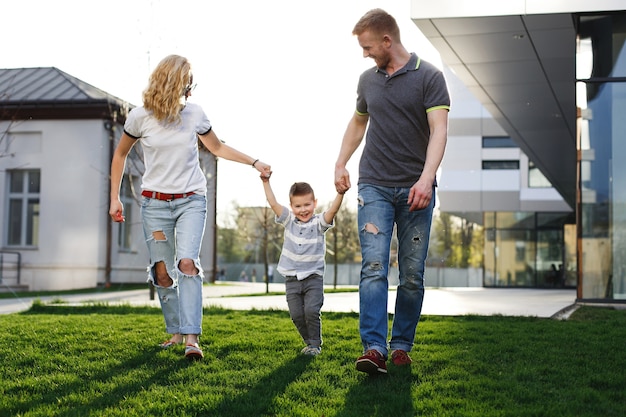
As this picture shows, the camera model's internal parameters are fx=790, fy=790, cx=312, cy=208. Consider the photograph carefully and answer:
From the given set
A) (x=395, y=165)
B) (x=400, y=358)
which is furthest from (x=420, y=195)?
(x=400, y=358)

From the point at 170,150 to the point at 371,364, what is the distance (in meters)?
1.93

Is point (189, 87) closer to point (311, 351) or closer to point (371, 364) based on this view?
point (311, 351)

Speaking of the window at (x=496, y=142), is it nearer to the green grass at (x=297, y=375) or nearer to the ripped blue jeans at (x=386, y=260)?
the green grass at (x=297, y=375)

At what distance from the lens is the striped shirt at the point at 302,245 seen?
5430 millimetres

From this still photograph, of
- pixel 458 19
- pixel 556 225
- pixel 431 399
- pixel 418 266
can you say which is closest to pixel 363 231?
pixel 418 266

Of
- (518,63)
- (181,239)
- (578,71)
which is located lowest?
(181,239)

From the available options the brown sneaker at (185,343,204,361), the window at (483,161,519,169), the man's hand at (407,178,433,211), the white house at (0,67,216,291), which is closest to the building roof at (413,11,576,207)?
the man's hand at (407,178,433,211)

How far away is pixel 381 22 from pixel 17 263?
20.2m

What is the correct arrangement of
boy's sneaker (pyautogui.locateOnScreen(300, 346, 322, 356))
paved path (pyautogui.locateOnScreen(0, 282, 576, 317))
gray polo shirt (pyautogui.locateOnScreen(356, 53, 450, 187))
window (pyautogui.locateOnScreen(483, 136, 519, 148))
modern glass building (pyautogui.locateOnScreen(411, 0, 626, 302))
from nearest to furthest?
gray polo shirt (pyautogui.locateOnScreen(356, 53, 450, 187)), boy's sneaker (pyautogui.locateOnScreen(300, 346, 322, 356)), paved path (pyautogui.locateOnScreen(0, 282, 576, 317)), modern glass building (pyautogui.locateOnScreen(411, 0, 626, 302)), window (pyautogui.locateOnScreen(483, 136, 519, 148))

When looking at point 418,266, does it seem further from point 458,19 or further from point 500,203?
point 500,203

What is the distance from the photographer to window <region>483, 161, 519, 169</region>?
36.8 m

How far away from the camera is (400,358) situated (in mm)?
4598

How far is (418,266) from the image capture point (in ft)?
15.1

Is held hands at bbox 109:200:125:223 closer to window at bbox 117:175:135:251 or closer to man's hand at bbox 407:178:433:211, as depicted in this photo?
man's hand at bbox 407:178:433:211
